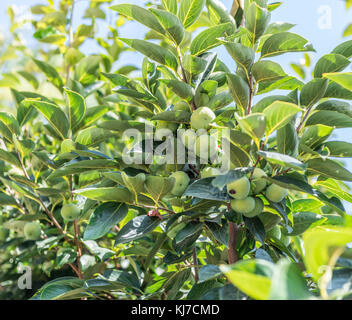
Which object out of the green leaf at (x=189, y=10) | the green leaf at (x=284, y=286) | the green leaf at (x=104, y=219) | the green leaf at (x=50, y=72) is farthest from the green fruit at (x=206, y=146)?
the green leaf at (x=50, y=72)

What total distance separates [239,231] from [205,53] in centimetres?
41

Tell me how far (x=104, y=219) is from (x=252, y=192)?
31 centimetres

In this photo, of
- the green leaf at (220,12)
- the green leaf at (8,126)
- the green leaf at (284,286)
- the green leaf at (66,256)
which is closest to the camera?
the green leaf at (284,286)

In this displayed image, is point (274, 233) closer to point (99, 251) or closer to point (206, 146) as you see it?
point (206, 146)

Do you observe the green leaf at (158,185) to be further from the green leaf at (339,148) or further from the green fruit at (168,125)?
the green leaf at (339,148)

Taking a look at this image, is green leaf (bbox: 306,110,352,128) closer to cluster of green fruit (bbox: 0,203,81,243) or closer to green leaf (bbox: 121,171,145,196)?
green leaf (bbox: 121,171,145,196)

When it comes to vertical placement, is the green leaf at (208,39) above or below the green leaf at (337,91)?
above

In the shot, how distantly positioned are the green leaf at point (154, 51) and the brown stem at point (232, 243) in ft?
1.14

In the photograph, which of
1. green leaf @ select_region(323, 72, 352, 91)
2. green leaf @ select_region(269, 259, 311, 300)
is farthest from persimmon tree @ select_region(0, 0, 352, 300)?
green leaf @ select_region(269, 259, 311, 300)

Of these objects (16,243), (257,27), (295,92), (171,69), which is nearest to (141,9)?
(171,69)

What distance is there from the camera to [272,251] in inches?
32.5

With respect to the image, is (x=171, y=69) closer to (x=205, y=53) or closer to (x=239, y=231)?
(x=205, y=53)

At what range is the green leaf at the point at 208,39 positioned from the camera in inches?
31.8

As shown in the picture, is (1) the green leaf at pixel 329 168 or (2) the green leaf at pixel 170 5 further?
(2) the green leaf at pixel 170 5
